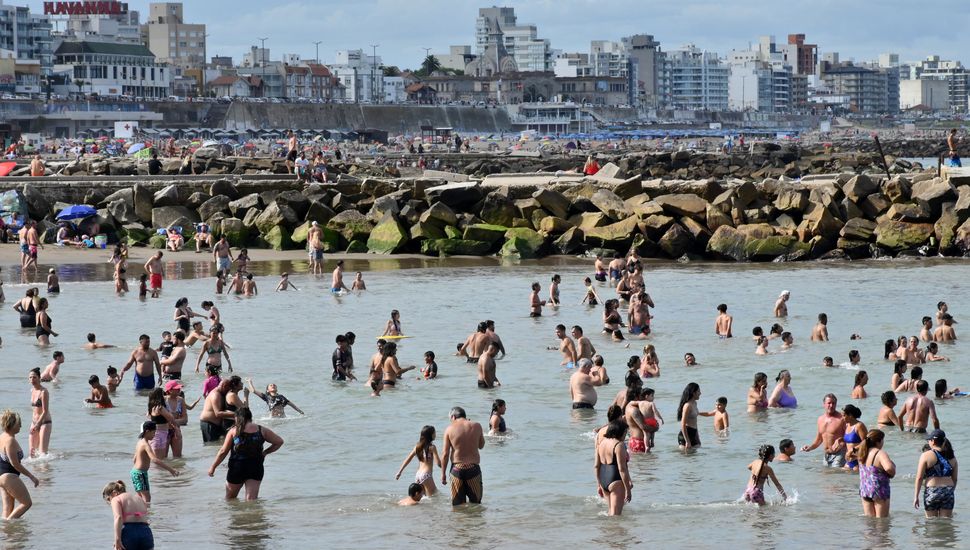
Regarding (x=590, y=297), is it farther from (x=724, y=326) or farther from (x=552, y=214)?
(x=552, y=214)

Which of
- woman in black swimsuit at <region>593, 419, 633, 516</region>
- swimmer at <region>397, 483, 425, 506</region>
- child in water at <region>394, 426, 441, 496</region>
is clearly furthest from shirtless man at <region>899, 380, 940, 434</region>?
swimmer at <region>397, 483, 425, 506</region>

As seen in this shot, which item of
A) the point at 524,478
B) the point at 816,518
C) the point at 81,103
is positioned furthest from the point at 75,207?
the point at 81,103

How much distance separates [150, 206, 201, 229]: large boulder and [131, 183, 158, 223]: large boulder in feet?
2.16

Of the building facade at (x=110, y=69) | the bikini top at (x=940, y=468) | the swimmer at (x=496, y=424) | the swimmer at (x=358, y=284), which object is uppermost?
the building facade at (x=110, y=69)

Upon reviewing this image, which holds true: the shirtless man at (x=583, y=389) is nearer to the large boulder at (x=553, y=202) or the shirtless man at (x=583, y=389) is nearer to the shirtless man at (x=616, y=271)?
the shirtless man at (x=616, y=271)

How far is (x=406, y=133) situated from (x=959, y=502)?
133m

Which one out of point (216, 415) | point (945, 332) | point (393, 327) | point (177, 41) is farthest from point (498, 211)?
point (177, 41)

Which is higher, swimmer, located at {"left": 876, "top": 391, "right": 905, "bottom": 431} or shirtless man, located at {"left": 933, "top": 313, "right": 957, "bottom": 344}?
shirtless man, located at {"left": 933, "top": 313, "right": 957, "bottom": 344}

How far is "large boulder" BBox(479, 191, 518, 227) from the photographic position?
35938 millimetres

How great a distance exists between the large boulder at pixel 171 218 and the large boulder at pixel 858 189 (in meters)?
17.4

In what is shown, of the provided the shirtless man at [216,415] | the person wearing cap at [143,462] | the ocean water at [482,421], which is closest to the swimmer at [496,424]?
the ocean water at [482,421]

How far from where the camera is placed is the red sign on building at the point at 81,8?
540 feet

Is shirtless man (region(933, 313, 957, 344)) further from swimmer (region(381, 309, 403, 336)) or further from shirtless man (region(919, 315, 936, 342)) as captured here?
swimmer (region(381, 309, 403, 336))

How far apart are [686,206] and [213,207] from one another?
12.9 metres
